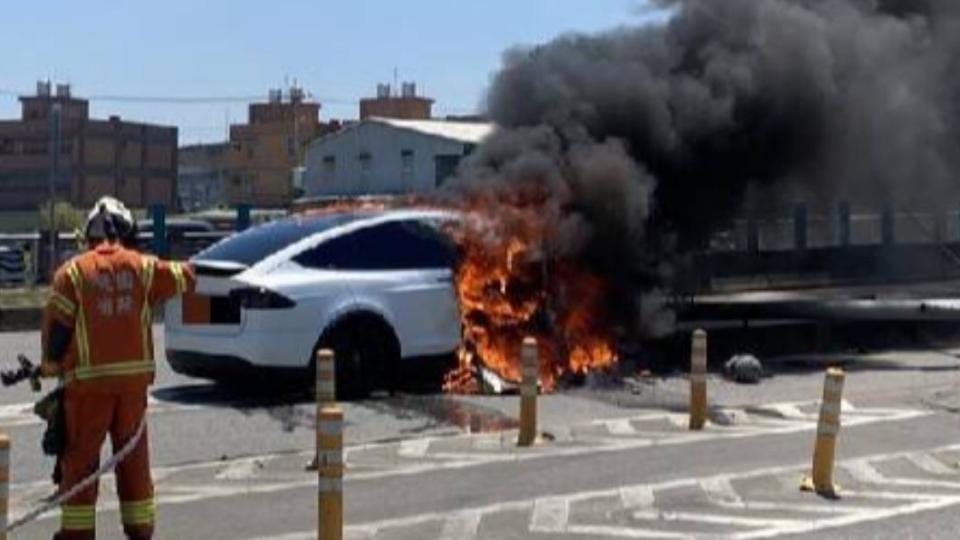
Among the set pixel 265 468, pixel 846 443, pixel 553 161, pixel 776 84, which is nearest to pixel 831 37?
pixel 776 84

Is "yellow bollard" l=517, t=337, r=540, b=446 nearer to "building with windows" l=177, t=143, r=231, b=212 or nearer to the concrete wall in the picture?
the concrete wall

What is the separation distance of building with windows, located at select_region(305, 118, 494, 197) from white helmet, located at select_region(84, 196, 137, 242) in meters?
46.0

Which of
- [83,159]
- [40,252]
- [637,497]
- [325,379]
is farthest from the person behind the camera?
[83,159]

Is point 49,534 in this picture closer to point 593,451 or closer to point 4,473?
point 4,473

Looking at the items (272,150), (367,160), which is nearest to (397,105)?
(272,150)

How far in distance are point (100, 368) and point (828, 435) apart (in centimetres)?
484

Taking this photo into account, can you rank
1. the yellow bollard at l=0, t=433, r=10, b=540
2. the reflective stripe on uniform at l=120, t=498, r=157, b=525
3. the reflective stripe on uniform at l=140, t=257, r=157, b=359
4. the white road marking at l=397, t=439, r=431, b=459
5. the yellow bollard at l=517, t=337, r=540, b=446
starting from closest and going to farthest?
the yellow bollard at l=0, t=433, r=10, b=540 < the reflective stripe on uniform at l=120, t=498, r=157, b=525 < the reflective stripe on uniform at l=140, t=257, r=157, b=359 < the white road marking at l=397, t=439, r=431, b=459 < the yellow bollard at l=517, t=337, r=540, b=446

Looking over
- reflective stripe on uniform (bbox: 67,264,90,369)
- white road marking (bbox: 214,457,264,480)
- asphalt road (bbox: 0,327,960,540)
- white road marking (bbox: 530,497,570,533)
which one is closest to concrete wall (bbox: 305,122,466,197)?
asphalt road (bbox: 0,327,960,540)

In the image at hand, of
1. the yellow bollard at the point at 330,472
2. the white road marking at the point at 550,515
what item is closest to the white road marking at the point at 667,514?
the white road marking at the point at 550,515

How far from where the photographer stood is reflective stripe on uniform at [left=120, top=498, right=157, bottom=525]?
743 cm

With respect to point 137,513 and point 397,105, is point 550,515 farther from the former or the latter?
point 397,105

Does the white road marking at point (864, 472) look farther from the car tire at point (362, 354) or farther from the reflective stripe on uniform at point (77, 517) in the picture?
the reflective stripe on uniform at point (77, 517)

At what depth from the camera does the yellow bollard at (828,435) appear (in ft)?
33.4

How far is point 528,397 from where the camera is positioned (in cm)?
1178
